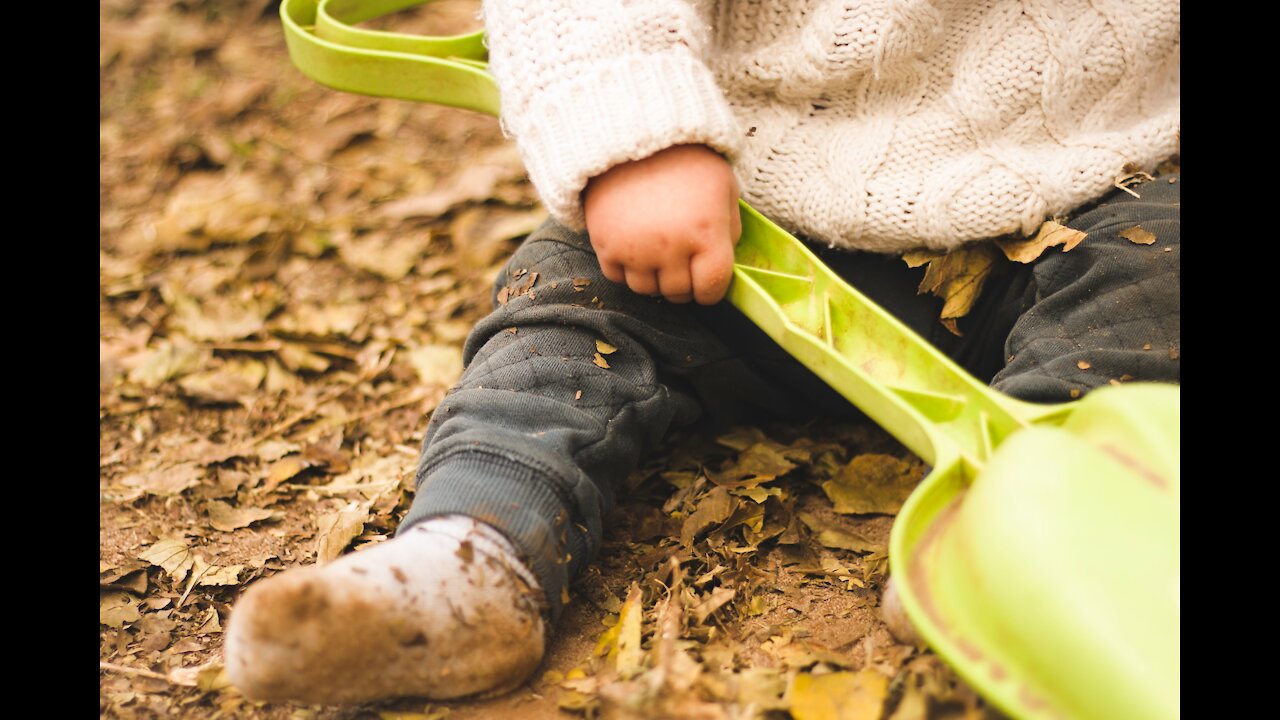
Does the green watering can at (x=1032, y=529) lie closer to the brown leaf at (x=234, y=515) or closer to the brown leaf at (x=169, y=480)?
the brown leaf at (x=234, y=515)

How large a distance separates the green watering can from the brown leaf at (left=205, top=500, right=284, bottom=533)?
722 millimetres

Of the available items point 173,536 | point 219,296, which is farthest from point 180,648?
point 219,296

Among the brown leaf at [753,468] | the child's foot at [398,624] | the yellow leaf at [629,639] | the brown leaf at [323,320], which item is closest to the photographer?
the child's foot at [398,624]

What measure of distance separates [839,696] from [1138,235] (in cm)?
62

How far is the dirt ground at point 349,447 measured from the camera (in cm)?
93

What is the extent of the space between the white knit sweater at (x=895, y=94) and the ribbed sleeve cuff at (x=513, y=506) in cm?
29

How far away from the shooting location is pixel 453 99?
1.35m

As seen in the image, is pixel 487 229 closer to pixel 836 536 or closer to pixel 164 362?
pixel 164 362

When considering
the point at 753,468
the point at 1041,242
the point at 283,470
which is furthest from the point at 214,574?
the point at 1041,242

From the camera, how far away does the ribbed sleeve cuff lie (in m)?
0.94

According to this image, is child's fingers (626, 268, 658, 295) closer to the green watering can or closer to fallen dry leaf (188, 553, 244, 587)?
the green watering can

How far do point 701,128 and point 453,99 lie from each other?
46 cm

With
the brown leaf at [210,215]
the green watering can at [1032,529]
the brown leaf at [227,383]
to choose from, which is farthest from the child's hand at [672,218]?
the brown leaf at [210,215]

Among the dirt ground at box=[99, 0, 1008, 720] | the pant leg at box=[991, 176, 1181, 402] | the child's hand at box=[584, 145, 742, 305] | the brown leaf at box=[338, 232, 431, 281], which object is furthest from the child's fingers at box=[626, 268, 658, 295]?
the brown leaf at box=[338, 232, 431, 281]
